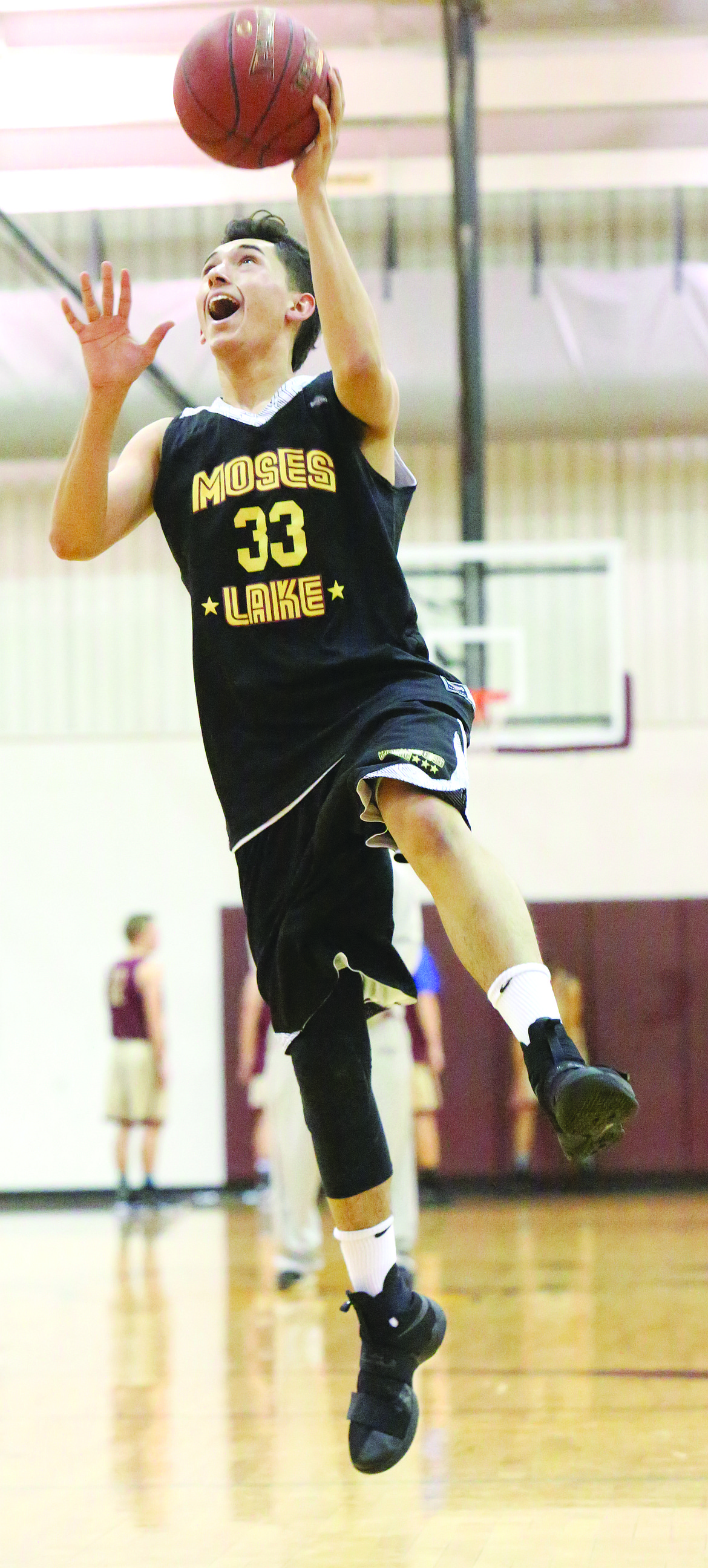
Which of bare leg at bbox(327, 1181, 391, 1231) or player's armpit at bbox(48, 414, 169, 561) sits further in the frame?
bare leg at bbox(327, 1181, 391, 1231)

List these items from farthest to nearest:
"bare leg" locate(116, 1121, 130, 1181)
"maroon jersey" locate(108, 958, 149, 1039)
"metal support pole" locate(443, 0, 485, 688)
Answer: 1. "bare leg" locate(116, 1121, 130, 1181)
2. "maroon jersey" locate(108, 958, 149, 1039)
3. "metal support pole" locate(443, 0, 485, 688)

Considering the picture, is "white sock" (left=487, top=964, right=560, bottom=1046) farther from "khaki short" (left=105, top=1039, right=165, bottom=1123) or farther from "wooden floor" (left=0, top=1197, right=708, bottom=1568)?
"khaki short" (left=105, top=1039, right=165, bottom=1123)

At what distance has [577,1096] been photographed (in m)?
2.21

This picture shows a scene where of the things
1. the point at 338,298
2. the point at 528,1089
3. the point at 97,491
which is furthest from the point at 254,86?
the point at 528,1089

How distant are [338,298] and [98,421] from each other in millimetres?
500

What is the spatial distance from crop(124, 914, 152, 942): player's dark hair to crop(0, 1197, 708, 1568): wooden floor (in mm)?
2120

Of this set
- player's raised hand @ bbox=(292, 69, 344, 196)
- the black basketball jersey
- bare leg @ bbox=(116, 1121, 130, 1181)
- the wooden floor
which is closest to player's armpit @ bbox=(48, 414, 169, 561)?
the black basketball jersey

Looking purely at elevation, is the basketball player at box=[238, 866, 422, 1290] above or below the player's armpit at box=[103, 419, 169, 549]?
below

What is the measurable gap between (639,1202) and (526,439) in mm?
5268

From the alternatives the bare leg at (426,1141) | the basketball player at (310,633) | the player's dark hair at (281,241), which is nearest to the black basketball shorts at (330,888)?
Result: the basketball player at (310,633)

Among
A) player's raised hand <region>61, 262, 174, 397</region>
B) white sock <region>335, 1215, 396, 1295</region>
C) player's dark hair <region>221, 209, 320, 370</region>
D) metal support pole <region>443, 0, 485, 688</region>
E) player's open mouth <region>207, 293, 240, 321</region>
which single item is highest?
metal support pole <region>443, 0, 485, 688</region>

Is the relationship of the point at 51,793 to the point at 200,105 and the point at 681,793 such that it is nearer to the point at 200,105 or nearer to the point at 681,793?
the point at 681,793

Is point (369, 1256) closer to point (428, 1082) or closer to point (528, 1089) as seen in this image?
point (428, 1082)

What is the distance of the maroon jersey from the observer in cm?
993
